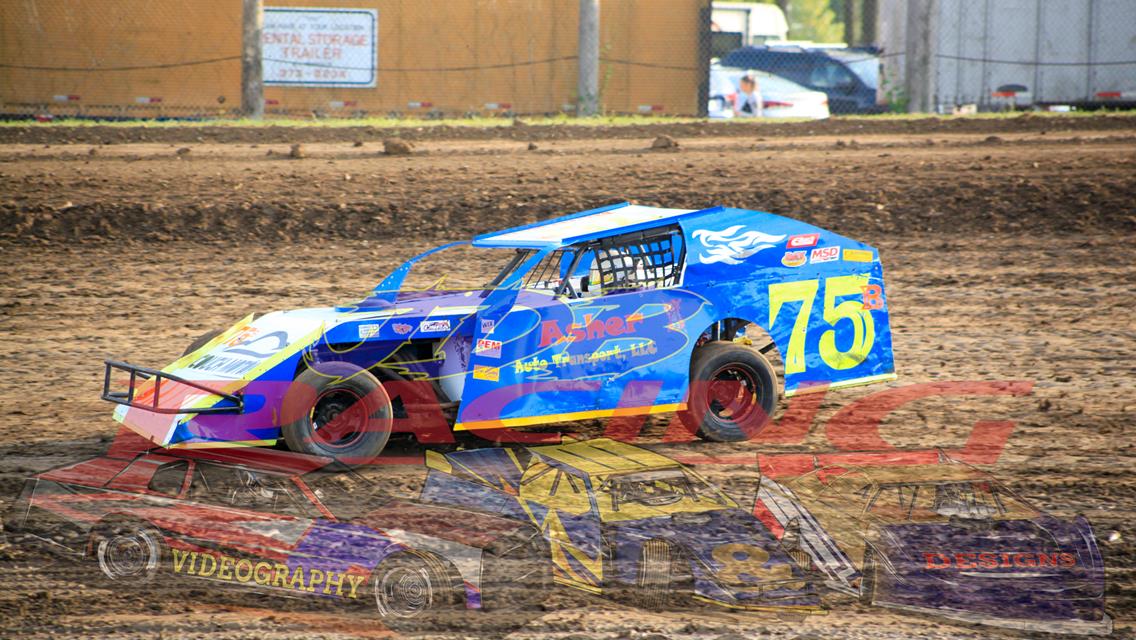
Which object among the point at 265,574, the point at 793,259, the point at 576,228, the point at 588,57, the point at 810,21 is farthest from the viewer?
the point at 810,21

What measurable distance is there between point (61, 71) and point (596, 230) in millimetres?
13794

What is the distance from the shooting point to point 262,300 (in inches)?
385

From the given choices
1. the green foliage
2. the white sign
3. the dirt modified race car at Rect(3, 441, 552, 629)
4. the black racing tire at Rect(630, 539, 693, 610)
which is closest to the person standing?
the white sign

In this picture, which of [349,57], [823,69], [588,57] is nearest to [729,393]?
[588,57]

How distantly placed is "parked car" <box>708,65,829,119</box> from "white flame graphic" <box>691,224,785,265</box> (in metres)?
12.6

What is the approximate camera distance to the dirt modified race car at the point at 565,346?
6.16 meters

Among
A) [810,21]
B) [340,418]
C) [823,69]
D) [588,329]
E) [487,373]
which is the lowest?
[340,418]

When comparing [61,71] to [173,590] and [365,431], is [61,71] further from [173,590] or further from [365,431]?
[173,590]

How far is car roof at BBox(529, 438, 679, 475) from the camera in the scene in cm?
616

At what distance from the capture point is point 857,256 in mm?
6930

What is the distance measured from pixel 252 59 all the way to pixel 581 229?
1057cm

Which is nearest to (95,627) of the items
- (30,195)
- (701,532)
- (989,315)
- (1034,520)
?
(701,532)

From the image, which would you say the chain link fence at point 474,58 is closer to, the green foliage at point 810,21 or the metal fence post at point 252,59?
the metal fence post at point 252,59

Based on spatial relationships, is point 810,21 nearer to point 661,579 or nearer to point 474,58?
point 474,58
